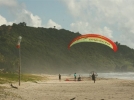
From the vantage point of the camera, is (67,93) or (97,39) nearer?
(67,93)

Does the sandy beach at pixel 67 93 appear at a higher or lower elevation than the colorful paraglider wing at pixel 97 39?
lower

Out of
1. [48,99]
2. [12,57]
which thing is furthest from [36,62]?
[48,99]

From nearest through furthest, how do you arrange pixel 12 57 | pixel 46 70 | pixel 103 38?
pixel 103 38, pixel 12 57, pixel 46 70

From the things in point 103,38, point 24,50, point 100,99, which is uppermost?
point 24,50

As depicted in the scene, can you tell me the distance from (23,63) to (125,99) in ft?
560

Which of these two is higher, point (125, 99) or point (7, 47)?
point (7, 47)

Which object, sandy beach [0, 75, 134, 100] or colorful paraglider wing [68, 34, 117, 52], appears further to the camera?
colorful paraglider wing [68, 34, 117, 52]

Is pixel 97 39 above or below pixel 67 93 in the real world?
above

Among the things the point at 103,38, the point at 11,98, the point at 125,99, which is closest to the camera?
the point at 11,98

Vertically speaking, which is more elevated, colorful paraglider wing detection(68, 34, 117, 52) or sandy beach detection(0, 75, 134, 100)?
colorful paraglider wing detection(68, 34, 117, 52)

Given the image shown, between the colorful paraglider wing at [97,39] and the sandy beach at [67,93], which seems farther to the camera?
the colorful paraglider wing at [97,39]

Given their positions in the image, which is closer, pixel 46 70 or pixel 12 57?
pixel 12 57

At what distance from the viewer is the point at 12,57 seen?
17600 centimetres

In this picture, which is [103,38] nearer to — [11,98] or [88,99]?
[88,99]
